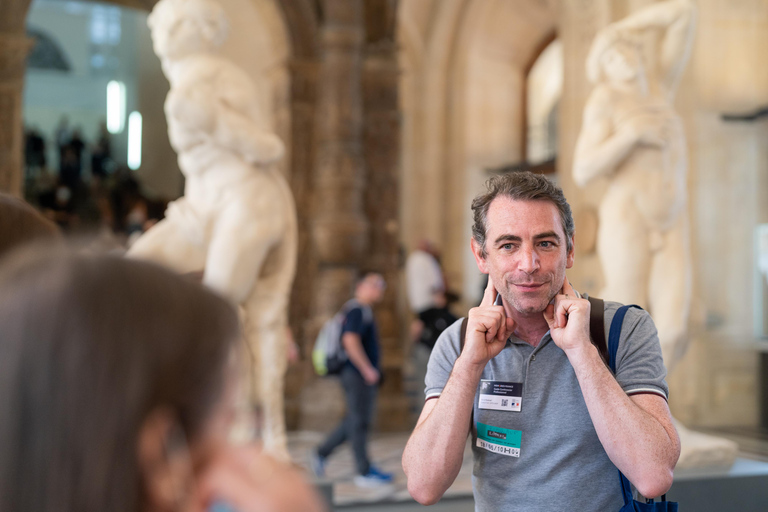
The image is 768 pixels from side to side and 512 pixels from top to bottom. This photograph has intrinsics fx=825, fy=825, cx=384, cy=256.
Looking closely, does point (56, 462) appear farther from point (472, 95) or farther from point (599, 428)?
point (472, 95)

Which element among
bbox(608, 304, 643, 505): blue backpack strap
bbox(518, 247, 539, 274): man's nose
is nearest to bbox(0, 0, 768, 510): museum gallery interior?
bbox(518, 247, 539, 274): man's nose

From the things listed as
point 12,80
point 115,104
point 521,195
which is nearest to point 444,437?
point 521,195

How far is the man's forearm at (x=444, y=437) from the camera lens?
184 cm

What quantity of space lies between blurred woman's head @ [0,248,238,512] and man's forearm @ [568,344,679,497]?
1.26 metres

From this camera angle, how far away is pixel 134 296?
2.05 feet

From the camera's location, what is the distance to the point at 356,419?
20.8 feet

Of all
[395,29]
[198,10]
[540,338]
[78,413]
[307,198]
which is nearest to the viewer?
[78,413]

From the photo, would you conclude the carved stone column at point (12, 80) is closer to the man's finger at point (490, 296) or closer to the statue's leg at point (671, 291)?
the statue's leg at point (671, 291)

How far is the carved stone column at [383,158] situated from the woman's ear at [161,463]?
8.29 meters

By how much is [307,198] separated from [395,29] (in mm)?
2173

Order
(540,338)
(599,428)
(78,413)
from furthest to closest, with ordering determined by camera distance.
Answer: (540,338)
(599,428)
(78,413)

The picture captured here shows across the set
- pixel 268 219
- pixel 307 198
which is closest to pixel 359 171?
pixel 307 198

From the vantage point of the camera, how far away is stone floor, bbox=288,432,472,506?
5.39 metres

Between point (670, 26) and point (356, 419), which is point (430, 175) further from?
point (670, 26)
